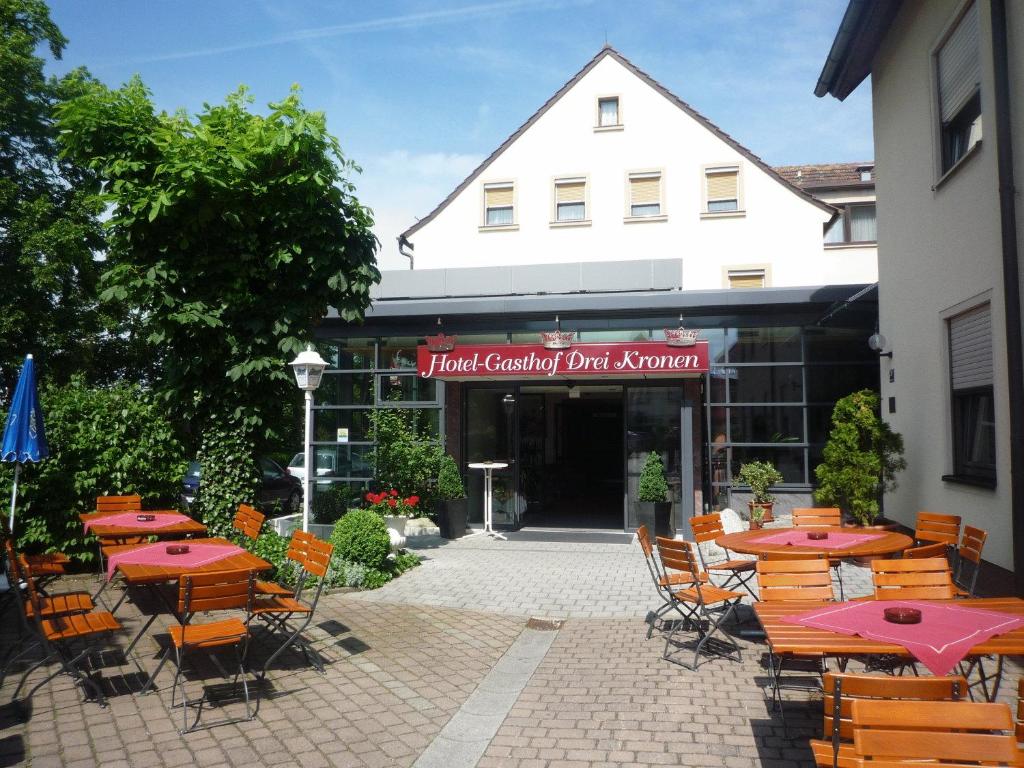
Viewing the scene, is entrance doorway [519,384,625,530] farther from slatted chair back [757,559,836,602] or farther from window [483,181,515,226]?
slatted chair back [757,559,836,602]

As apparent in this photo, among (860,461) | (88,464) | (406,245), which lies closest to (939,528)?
(860,461)

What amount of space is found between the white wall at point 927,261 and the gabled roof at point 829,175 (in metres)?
12.4

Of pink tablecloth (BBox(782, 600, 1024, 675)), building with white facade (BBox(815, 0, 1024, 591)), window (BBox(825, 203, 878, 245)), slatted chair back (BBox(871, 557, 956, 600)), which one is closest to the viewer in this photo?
pink tablecloth (BBox(782, 600, 1024, 675))

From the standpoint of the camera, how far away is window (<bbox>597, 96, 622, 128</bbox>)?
2073 cm

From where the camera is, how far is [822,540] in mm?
6391

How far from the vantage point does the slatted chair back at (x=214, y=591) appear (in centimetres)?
484

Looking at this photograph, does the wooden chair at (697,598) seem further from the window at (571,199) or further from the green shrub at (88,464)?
the window at (571,199)

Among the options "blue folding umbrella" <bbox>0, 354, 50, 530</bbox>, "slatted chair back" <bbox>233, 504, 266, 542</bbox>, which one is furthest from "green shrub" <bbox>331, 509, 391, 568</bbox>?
"blue folding umbrella" <bbox>0, 354, 50, 530</bbox>

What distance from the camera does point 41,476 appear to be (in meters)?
8.99

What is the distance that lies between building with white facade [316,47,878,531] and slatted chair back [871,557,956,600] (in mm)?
6229

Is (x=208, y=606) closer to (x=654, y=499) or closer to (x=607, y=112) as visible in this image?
(x=654, y=499)

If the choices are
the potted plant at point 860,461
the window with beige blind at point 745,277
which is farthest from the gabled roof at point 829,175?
the potted plant at point 860,461

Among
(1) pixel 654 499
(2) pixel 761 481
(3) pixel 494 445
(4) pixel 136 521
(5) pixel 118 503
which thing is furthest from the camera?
(3) pixel 494 445

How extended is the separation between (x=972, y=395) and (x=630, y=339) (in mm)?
6141
